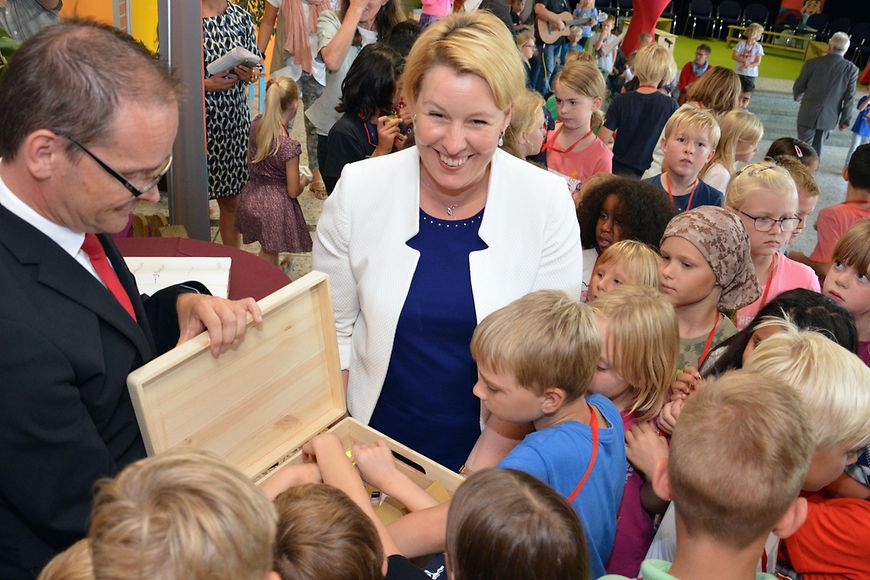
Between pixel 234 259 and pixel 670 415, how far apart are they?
145 centimetres

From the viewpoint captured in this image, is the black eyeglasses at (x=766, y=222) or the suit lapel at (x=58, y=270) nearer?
the suit lapel at (x=58, y=270)

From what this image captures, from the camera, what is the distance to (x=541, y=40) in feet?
31.3

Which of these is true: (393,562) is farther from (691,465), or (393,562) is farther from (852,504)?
(852,504)

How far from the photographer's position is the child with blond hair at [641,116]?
519 cm

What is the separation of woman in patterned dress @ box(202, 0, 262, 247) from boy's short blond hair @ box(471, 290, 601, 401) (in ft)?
10.2

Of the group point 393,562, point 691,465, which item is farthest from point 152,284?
point 691,465

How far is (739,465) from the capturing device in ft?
4.20

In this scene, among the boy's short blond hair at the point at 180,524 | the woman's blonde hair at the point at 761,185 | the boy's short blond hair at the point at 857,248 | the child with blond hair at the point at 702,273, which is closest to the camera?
the boy's short blond hair at the point at 180,524

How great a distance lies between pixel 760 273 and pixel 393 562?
219cm

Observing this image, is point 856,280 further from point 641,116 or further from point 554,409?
point 641,116

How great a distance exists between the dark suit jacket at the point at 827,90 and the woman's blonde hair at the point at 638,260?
715 cm

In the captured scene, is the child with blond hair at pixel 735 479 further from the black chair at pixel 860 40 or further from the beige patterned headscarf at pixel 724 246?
the black chair at pixel 860 40

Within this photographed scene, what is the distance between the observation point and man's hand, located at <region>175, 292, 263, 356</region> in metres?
1.54

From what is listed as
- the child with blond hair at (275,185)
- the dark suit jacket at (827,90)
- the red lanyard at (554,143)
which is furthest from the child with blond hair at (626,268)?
the dark suit jacket at (827,90)
